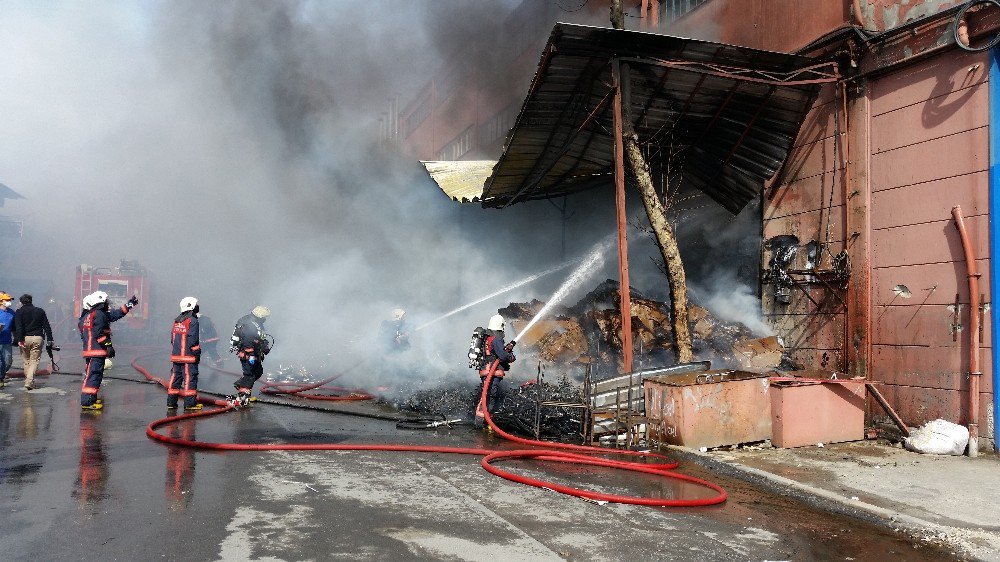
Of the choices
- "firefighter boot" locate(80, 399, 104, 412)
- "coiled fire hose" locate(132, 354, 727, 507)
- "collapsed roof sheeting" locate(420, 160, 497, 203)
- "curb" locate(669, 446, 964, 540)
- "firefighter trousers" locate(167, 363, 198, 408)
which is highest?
"collapsed roof sheeting" locate(420, 160, 497, 203)

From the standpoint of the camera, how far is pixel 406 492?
5.23m

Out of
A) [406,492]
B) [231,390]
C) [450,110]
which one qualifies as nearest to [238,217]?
[450,110]

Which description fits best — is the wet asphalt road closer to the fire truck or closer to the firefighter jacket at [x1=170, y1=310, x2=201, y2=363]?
the firefighter jacket at [x1=170, y1=310, x2=201, y2=363]

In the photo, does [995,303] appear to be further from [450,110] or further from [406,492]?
[450,110]

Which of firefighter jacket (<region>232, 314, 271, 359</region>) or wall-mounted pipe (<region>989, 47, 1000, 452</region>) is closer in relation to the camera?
wall-mounted pipe (<region>989, 47, 1000, 452</region>)

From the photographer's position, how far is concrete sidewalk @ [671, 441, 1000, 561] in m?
4.84

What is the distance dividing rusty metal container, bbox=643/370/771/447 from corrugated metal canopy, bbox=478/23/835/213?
4.02 meters

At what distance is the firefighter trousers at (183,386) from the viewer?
29.7 ft

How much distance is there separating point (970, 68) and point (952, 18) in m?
0.61

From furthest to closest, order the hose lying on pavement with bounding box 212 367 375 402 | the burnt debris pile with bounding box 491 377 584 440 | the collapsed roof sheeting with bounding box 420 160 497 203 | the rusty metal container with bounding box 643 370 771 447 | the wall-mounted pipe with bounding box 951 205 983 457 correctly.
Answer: the collapsed roof sheeting with bounding box 420 160 497 203 → the hose lying on pavement with bounding box 212 367 375 402 → the burnt debris pile with bounding box 491 377 584 440 → the wall-mounted pipe with bounding box 951 205 983 457 → the rusty metal container with bounding box 643 370 771 447

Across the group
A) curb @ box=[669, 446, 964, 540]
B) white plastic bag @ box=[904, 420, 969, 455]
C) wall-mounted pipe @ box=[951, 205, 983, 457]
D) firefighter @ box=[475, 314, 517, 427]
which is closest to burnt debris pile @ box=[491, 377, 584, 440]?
firefighter @ box=[475, 314, 517, 427]

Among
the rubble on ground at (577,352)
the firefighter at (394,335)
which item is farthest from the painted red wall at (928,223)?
the firefighter at (394,335)

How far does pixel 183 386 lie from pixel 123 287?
18152 mm

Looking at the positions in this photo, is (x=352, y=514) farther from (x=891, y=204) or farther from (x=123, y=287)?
(x=123, y=287)
